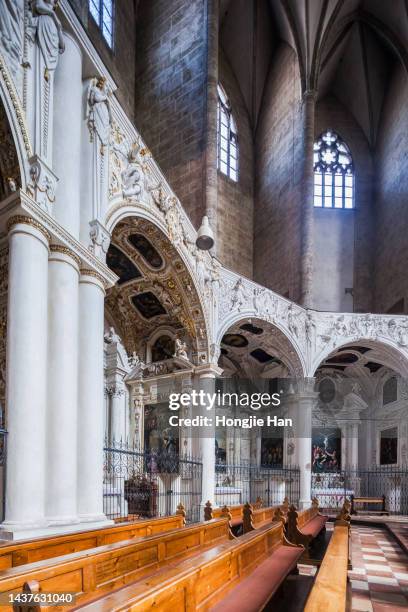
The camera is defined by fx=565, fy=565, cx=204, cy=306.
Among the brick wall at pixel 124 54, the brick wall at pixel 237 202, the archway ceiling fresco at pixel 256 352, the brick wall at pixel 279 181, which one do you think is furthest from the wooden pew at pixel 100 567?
the brick wall at pixel 237 202

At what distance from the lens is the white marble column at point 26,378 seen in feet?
21.8

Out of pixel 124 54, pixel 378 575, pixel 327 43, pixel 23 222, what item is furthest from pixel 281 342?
pixel 327 43

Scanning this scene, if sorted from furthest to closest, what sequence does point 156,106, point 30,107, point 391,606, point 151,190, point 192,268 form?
1. point 156,106
2. point 192,268
3. point 151,190
4. point 30,107
5. point 391,606

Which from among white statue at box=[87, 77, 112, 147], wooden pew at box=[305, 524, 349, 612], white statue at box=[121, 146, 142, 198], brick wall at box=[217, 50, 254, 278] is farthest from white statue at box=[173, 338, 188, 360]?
wooden pew at box=[305, 524, 349, 612]

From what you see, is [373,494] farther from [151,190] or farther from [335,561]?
[335,561]

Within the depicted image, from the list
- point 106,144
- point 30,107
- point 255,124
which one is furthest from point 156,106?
point 30,107

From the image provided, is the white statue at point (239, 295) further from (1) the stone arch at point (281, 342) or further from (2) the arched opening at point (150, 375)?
(2) the arched opening at point (150, 375)

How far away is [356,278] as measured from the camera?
27.1 metres

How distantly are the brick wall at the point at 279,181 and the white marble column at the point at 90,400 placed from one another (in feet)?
45.5

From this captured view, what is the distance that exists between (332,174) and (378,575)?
2306 centimetres

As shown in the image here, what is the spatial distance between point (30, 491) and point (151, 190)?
7.01m

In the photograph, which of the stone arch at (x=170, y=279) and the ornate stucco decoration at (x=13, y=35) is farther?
the stone arch at (x=170, y=279)

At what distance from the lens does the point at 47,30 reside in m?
7.84

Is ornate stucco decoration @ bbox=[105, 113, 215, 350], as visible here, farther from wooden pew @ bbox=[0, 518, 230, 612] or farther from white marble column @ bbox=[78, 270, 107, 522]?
wooden pew @ bbox=[0, 518, 230, 612]
